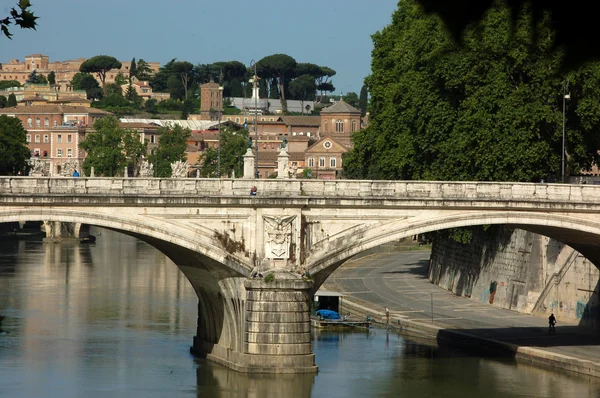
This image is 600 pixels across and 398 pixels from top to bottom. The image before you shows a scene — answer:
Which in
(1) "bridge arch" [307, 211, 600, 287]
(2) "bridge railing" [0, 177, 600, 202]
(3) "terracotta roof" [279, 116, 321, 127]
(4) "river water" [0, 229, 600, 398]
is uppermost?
(3) "terracotta roof" [279, 116, 321, 127]

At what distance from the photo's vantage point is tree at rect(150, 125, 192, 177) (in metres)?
111

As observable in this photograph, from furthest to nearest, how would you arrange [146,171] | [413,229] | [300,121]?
[300,121] → [146,171] → [413,229]

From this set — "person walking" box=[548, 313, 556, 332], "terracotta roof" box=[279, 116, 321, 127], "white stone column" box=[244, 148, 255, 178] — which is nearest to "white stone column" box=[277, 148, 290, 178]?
"white stone column" box=[244, 148, 255, 178]

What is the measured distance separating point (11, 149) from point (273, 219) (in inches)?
2753

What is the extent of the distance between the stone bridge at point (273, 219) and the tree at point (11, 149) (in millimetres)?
66553

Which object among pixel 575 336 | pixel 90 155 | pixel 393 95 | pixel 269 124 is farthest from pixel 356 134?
pixel 269 124

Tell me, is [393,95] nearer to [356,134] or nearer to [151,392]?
[356,134]

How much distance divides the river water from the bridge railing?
190 inches

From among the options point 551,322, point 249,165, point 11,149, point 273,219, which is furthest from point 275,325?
point 11,149

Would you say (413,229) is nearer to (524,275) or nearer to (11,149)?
(524,275)

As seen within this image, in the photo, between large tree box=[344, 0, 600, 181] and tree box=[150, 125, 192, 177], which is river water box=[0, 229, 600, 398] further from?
tree box=[150, 125, 192, 177]

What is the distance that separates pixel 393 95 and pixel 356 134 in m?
8.67

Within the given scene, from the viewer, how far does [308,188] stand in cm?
3288

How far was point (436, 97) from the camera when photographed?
46531mm
